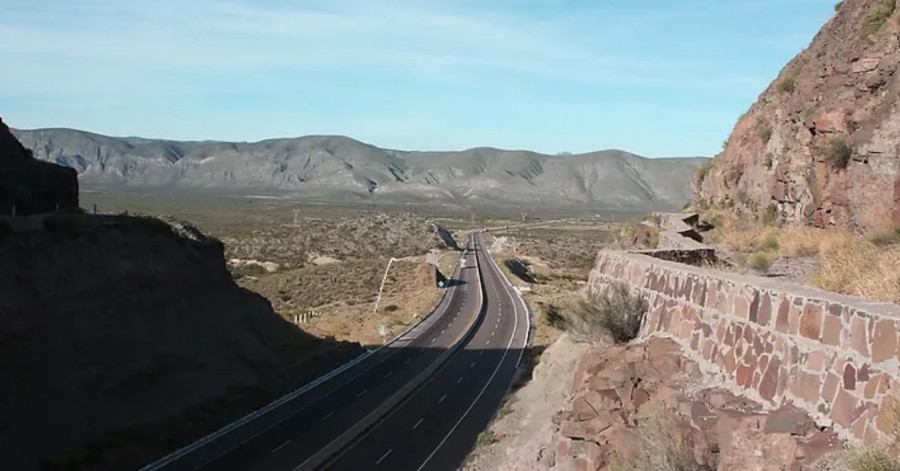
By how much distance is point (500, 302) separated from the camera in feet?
237

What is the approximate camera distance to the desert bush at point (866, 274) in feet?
31.0

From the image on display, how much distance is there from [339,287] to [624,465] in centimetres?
7449

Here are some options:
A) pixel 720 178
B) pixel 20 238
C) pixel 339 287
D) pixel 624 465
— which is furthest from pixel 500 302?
pixel 624 465

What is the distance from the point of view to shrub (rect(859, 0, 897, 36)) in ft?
71.5

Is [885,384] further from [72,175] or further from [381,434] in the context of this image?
[72,175]

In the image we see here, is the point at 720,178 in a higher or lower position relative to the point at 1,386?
higher

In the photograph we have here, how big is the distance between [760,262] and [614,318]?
12.8ft

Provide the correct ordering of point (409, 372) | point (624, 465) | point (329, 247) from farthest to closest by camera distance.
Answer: point (329, 247) → point (409, 372) → point (624, 465)

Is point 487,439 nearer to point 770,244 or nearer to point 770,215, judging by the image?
point 770,215

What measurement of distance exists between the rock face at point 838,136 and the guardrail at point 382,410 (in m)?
16.3

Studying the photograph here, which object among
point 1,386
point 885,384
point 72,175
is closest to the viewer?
point 885,384

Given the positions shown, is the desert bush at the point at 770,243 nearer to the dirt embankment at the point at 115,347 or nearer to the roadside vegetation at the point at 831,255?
the roadside vegetation at the point at 831,255

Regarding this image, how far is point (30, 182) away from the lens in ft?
127

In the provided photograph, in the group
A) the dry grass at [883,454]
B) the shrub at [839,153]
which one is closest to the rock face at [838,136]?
the shrub at [839,153]
